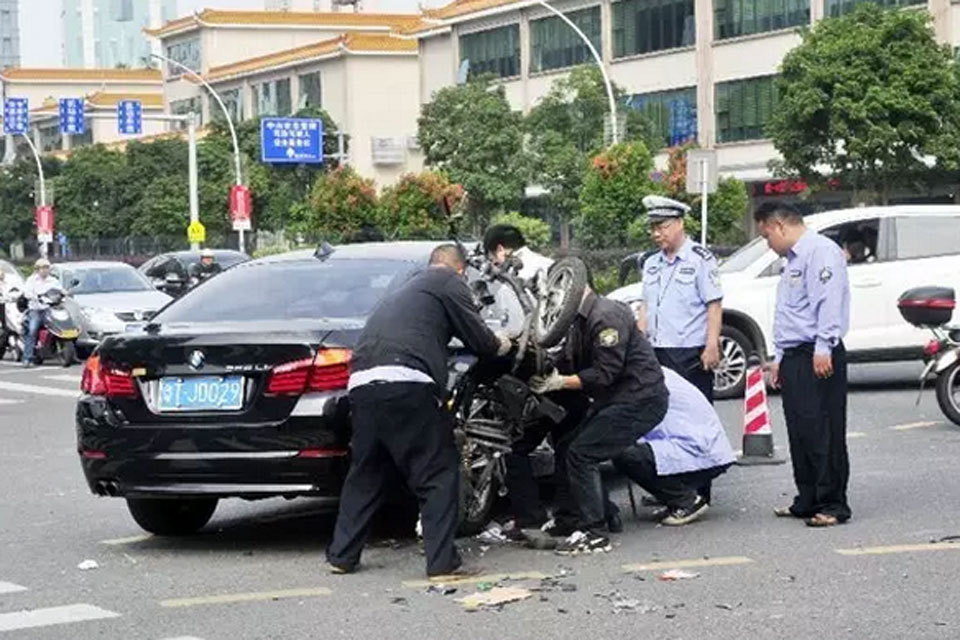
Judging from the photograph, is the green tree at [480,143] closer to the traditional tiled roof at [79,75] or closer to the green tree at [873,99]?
the green tree at [873,99]

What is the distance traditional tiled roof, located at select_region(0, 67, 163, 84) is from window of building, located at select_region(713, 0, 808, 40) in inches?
2782

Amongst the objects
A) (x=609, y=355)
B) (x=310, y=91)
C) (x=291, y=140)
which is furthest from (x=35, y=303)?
(x=310, y=91)

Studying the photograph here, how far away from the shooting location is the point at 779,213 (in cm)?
1047

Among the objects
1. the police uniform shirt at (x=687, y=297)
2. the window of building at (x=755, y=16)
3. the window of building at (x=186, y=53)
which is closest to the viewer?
the police uniform shirt at (x=687, y=297)

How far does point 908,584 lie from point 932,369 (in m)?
6.50

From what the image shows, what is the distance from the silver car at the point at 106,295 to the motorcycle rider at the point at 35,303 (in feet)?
0.88

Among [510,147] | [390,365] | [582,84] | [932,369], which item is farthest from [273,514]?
[510,147]

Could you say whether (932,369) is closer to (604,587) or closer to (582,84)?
(604,587)

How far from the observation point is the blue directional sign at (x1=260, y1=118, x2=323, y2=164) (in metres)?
60.4

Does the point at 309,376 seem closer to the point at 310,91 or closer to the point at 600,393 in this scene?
the point at 600,393

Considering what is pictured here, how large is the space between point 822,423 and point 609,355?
133 cm

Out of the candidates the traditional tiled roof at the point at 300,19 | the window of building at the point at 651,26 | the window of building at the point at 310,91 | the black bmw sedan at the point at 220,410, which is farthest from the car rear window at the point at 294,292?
the traditional tiled roof at the point at 300,19

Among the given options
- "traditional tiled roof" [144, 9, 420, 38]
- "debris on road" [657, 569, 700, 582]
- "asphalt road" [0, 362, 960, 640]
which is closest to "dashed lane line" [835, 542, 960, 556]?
"asphalt road" [0, 362, 960, 640]

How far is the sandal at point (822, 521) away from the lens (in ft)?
33.9
